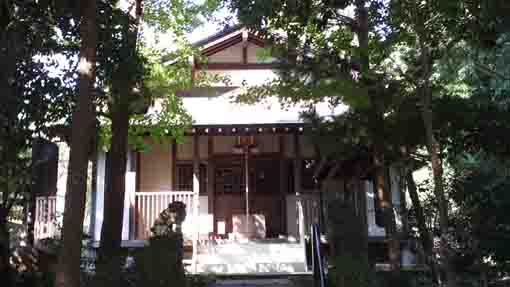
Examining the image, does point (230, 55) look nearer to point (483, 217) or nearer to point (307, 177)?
point (307, 177)

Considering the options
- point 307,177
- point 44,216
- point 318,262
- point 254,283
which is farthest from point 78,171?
point 307,177

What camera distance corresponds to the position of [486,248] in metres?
6.84

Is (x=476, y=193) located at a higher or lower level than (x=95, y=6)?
lower

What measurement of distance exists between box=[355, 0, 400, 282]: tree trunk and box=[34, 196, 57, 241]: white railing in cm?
749

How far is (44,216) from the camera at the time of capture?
10.5m

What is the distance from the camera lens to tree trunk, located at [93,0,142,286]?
679 centimetres

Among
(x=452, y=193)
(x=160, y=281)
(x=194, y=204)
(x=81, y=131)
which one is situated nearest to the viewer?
(x=81, y=131)

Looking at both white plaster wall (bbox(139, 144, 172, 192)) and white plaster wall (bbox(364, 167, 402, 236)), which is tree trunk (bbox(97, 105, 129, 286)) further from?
white plaster wall (bbox(364, 167, 402, 236))

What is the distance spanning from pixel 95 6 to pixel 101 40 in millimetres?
1210

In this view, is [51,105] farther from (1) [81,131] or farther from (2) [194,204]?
(2) [194,204]

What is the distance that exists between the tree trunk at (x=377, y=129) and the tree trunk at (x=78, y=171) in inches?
150

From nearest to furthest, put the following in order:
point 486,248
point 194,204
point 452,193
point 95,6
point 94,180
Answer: point 95,6
point 486,248
point 452,193
point 194,204
point 94,180

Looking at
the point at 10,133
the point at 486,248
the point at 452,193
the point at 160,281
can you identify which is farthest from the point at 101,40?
the point at 486,248

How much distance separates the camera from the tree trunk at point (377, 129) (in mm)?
6453
